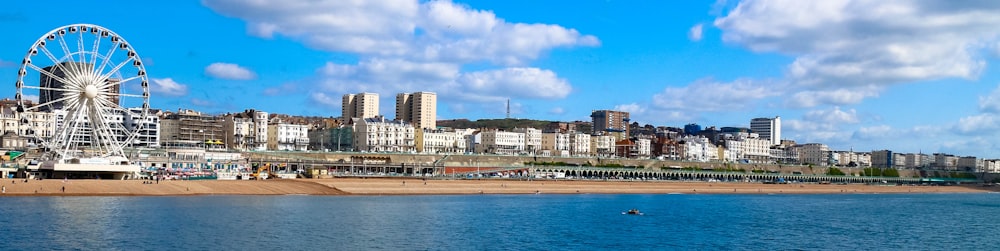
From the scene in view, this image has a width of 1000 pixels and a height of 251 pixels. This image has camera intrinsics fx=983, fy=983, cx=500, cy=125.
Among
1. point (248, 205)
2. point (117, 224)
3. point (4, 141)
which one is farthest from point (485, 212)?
point (4, 141)

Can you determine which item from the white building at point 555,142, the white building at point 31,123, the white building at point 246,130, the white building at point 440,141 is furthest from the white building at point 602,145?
the white building at point 31,123

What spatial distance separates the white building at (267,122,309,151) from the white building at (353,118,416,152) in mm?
8879

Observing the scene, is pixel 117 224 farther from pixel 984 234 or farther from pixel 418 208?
pixel 984 234

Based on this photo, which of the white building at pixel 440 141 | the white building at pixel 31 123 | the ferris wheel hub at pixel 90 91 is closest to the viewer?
the ferris wheel hub at pixel 90 91

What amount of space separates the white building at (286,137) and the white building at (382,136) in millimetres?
→ 8879

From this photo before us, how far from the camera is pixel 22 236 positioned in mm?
38281

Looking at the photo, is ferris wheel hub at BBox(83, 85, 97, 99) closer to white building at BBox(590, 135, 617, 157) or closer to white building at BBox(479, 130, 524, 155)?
white building at BBox(479, 130, 524, 155)

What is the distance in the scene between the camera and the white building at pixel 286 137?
154 meters

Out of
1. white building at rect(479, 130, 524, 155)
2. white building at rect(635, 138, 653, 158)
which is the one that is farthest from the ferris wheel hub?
white building at rect(635, 138, 653, 158)

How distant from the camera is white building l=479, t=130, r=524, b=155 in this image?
568 feet

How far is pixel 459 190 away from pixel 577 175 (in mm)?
45502

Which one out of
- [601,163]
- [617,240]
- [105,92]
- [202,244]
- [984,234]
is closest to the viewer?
[202,244]

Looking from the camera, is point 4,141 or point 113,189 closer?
point 113,189

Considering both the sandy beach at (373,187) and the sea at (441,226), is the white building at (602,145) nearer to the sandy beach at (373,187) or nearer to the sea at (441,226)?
the sandy beach at (373,187)
